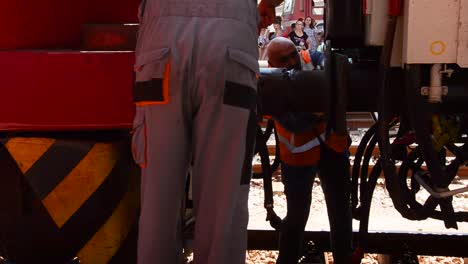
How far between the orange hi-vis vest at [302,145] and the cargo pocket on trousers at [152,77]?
180 centimetres

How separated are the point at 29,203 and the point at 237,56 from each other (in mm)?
886

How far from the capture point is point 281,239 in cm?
344

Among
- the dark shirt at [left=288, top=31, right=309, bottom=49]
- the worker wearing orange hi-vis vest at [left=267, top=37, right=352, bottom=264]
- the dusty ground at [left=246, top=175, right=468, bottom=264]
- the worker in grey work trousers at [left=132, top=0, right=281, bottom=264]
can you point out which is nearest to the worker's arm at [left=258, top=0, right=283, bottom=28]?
the worker in grey work trousers at [left=132, top=0, right=281, bottom=264]

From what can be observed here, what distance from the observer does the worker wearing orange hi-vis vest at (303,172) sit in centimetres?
339

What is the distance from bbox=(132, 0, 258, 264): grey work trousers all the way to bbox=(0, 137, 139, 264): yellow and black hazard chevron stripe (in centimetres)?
15

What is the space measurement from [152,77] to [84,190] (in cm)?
48

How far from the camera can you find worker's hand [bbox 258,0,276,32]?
7.47 feet

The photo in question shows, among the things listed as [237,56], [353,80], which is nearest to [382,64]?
[353,80]

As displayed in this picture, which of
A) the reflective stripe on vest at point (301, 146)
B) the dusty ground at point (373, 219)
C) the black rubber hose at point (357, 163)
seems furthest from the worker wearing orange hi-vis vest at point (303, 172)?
the black rubber hose at point (357, 163)

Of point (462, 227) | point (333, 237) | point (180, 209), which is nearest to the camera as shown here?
point (180, 209)

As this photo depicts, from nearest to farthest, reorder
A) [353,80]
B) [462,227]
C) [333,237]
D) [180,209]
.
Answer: [180,209] → [353,80] → [333,237] → [462,227]

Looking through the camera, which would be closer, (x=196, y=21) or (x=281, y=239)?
(x=196, y=21)

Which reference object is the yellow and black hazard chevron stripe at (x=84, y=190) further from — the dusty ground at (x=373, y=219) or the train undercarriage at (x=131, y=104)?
the dusty ground at (x=373, y=219)

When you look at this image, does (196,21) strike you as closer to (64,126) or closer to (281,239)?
(64,126)
